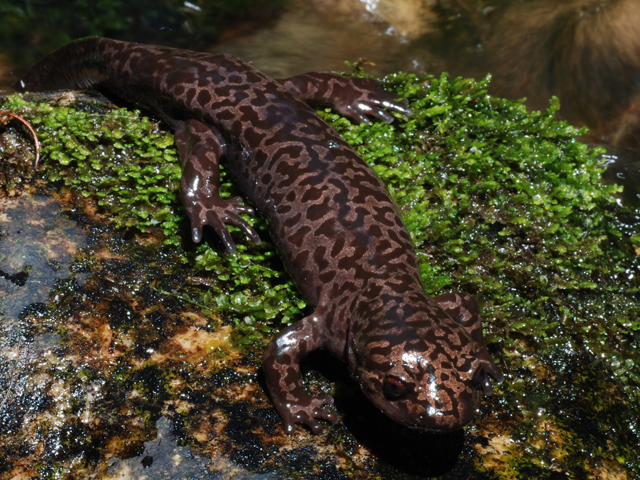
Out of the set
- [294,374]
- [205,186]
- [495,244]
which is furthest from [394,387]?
[205,186]

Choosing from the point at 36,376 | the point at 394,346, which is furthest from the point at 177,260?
the point at 394,346

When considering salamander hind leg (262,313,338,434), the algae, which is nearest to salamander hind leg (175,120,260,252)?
the algae

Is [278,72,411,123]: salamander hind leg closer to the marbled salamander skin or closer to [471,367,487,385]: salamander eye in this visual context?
the marbled salamander skin

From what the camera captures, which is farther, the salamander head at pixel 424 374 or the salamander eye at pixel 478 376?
the salamander eye at pixel 478 376

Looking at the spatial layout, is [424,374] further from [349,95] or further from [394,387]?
[349,95]

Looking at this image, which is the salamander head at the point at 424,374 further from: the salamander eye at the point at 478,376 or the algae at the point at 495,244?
the algae at the point at 495,244

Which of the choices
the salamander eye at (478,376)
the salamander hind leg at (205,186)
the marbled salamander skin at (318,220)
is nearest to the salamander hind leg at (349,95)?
the marbled salamander skin at (318,220)
